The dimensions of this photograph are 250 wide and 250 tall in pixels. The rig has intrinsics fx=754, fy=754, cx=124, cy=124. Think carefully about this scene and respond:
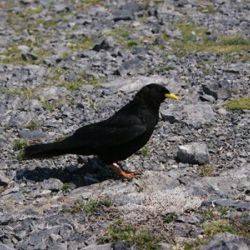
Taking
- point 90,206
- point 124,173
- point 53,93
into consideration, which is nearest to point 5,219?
point 90,206

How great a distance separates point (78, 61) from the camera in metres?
18.2

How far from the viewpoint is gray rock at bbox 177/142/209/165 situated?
1176 cm

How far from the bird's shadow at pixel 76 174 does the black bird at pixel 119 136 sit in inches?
12.7

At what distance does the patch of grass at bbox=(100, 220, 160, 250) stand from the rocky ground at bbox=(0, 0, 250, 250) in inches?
0.7

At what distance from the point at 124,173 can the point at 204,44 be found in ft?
27.6

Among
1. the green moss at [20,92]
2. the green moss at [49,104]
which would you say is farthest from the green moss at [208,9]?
the green moss at [49,104]

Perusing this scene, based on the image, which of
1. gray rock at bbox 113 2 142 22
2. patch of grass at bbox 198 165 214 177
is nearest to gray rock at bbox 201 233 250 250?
patch of grass at bbox 198 165 214 177

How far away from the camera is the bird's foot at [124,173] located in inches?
449

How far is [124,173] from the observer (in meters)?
11.5

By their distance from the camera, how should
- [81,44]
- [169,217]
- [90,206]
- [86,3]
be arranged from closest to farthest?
[169,217], [90,206], [81,44], [86,3]

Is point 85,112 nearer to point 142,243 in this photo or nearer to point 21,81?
point 21,81

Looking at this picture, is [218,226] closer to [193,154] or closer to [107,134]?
[193,154]

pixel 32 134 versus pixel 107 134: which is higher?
pixel 107 134

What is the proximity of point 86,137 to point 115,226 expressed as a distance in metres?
2.17
